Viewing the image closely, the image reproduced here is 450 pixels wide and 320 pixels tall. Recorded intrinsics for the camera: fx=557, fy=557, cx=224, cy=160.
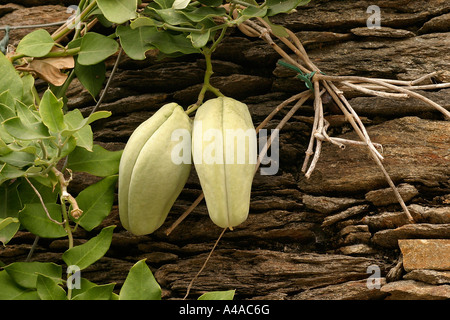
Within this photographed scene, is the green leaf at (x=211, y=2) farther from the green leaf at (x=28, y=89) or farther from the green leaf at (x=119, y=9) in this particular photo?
the green leaf at (x=28, y=89)

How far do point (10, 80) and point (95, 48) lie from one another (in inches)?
7.3

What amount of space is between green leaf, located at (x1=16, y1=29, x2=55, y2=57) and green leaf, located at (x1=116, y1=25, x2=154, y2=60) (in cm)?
16

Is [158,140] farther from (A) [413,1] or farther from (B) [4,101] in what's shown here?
(A) [413,1]

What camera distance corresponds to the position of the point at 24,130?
944mm

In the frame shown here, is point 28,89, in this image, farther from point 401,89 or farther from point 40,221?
point 401,89

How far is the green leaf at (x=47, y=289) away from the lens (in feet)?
3.22

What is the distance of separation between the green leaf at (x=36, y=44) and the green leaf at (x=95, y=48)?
2.6 inches

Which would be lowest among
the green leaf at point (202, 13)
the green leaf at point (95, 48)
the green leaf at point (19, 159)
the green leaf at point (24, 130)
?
the green leaf at point (19, 159)

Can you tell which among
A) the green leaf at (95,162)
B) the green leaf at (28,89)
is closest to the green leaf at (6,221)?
the green leaf at (95,162)

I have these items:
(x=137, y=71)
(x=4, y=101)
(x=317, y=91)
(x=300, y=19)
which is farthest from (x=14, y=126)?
(x=300, y=19)

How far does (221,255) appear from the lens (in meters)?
1.22

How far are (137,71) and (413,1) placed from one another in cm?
67

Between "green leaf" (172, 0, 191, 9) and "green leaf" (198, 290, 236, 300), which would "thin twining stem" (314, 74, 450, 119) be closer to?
"green leaf" (172, 0, 191, 9)

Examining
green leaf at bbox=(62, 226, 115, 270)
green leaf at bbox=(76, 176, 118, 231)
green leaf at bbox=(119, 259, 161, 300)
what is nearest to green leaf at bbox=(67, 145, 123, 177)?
green leaf at bbox=(76, 176, 118, 231)
